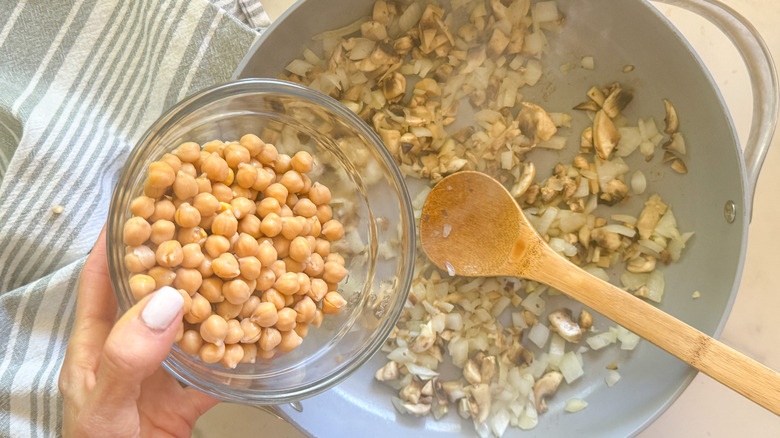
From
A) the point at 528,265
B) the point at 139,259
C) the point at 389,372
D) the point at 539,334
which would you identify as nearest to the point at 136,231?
the point at 139,259

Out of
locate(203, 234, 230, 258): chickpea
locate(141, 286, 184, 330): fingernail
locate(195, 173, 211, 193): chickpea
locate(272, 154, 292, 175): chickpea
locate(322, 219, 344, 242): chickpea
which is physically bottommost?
locate(322, 219, 344, 242): chickpea

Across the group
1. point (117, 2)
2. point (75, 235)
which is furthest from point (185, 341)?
point (117, 2)

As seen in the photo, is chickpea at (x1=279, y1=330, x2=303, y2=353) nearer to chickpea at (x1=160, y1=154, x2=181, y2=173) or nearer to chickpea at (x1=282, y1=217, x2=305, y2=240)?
chickpea at (x1=282, y1=217, x2=305, y2=240)

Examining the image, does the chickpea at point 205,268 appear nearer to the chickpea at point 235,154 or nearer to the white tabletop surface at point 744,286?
the chickpea at point 235,154

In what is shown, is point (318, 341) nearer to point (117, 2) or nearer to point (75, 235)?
point (75, 235)

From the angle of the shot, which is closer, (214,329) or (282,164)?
(214,329)

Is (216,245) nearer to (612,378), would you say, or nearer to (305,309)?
(305,309)

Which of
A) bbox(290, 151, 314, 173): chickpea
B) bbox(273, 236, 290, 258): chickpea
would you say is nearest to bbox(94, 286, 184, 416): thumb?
bbox(273, 236, 290, 258): chickpea
